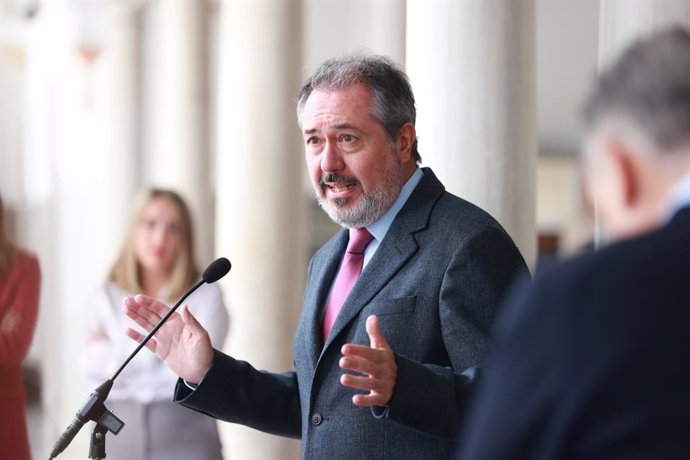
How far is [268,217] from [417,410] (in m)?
4.94

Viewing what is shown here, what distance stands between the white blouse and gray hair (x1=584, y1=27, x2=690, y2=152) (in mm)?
4057

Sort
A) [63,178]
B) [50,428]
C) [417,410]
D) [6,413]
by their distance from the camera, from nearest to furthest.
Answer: [417,410]
[6,413]
[50,428]
[63,178]

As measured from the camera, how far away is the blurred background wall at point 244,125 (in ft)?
17.5

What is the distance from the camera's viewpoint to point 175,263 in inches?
241

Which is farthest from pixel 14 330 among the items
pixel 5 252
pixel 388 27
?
pixel 388 27

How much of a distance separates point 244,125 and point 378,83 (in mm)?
4218

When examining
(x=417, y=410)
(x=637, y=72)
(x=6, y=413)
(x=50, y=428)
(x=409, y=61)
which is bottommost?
(x=50, y=428)

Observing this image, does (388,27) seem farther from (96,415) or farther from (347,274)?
(96,415)

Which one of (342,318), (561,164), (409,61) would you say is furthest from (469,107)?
(561,164)

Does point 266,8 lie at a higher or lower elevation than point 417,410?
higher

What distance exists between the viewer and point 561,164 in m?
23.0

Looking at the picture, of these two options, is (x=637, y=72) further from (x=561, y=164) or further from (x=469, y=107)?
(x=561, y=164)

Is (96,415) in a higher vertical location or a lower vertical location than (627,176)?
lower

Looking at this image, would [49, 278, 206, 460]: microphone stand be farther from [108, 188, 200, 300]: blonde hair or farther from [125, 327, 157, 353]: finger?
[108, 188, 200, 300]: blonde hair
